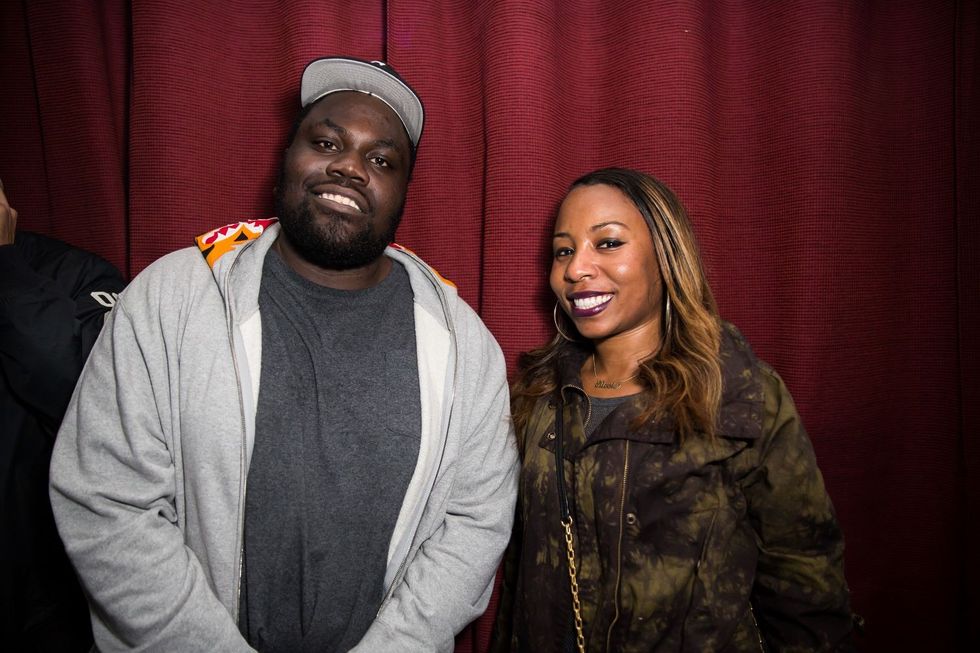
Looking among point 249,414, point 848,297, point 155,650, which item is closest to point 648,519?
point 249,414

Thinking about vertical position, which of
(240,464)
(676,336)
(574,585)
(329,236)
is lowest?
(574,585)

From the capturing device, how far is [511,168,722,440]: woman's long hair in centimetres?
96

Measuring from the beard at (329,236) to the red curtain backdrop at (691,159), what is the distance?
0.43 m

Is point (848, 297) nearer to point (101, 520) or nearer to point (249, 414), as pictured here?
point (249, 414)

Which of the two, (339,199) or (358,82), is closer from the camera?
(339,199)

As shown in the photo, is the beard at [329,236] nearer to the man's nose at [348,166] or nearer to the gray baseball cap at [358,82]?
the man's nose at [348,166]

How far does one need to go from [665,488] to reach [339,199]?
1.00m

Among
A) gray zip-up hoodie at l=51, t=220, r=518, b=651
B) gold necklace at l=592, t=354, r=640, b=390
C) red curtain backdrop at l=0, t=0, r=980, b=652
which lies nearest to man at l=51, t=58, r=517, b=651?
gray zip-up hoodie at l=51, t=220, r=518, b=651

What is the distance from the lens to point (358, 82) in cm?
116

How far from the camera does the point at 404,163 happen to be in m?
1.17

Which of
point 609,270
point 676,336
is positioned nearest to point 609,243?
point 609,270

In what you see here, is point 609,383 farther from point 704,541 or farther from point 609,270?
point 704,541

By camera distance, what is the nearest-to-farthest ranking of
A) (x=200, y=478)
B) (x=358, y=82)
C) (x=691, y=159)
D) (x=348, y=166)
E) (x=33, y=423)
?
(x=200, y=478) → (x=33, y=423) → (x=348, y=166) → (x=358, y=82) → (x=691, y=159)

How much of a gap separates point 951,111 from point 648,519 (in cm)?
174
